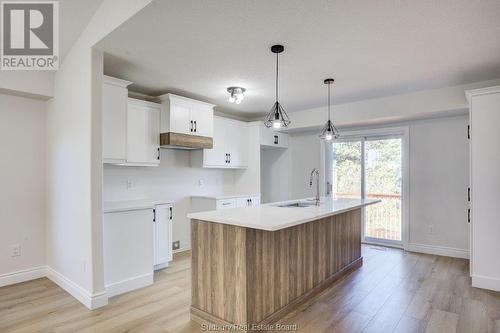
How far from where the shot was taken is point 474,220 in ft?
10.9

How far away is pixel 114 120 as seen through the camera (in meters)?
3.30

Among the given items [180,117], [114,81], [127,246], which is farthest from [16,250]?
[180,117]

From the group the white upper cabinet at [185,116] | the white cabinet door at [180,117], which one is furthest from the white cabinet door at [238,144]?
the white cabinet door at [180,117]

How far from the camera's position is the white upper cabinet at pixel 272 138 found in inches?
213

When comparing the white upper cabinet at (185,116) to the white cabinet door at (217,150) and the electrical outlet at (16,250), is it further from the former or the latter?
the electrical outlet at (16,250)

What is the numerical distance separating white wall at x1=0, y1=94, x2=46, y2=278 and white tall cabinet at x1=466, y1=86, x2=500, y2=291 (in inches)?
201

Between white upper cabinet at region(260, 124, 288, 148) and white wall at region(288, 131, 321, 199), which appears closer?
white upper cabinet at region(260, 124, 288, 148)

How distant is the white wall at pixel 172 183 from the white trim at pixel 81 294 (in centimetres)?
102

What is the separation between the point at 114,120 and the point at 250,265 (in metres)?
2.23

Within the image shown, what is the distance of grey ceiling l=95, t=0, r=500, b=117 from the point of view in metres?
2.11

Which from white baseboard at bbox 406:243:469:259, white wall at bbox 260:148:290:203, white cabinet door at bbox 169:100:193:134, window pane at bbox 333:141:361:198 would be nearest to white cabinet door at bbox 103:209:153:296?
white cabinet door at bbox 169:100:193:134

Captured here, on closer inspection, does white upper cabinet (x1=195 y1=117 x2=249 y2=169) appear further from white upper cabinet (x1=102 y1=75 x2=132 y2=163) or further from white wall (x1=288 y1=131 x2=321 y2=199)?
white upper cabinet (x1=102 y1=75 x2=132 y2=163)

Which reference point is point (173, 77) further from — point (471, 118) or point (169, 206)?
point (471, 118)

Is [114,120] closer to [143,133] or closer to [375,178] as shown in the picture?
[143,133]
